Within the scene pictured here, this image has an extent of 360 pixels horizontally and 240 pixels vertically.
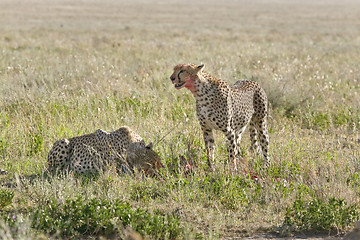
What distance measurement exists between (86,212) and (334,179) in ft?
7.49

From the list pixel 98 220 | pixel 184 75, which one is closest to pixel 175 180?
pixel 184 75

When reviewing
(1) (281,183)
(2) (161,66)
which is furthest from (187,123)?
(2) (161,66)

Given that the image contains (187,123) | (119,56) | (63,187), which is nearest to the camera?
(63,187)

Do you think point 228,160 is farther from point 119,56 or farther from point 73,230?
point 119,56

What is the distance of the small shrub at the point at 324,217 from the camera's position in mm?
4070

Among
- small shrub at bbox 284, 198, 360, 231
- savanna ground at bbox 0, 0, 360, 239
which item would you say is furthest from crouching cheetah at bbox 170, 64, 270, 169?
small shrub at bbox 284, 198, 360, 231

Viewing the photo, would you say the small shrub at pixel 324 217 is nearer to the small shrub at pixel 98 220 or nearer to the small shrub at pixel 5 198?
the small shrub at pixel 98 220

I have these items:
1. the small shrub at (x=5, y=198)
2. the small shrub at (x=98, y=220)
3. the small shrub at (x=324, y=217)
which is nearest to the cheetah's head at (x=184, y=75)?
the small shrub at (x=98, y=220)

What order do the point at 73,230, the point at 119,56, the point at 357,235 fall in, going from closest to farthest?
the point at 357,235
the point at 73,230
the point at 119,56

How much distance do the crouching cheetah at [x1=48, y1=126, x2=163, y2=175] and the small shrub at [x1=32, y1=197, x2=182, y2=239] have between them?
1.36 meters

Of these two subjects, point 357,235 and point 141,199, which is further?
point 141,199

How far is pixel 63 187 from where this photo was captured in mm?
4617

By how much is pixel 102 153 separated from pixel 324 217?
2.55 metres

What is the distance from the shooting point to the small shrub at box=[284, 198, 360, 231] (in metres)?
4.07
